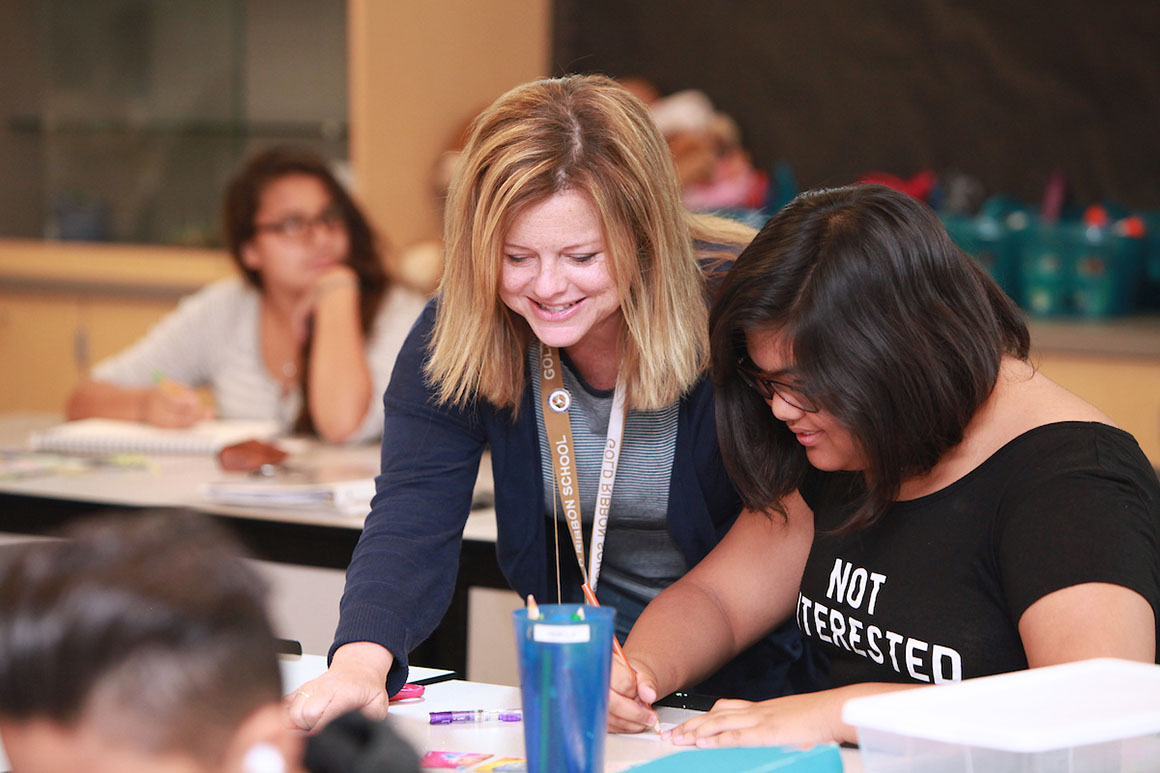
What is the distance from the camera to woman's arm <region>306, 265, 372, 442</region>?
276cm

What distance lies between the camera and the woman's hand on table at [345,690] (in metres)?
1.16

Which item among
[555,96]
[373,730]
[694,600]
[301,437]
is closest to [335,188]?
[301,437]

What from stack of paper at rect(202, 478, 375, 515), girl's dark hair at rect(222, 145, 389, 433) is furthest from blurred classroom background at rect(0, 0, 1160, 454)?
stack of paper at rect(202, 478, 375, 515)

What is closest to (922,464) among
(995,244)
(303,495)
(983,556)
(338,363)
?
(983,556)

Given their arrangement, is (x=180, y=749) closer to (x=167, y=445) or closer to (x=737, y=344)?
(x=737, y=344)

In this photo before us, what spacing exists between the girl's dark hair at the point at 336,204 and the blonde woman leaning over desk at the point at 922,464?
1721mm

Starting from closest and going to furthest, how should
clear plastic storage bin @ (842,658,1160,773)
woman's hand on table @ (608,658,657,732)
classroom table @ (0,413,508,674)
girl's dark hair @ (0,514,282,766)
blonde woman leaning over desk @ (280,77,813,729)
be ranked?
girl's dark hair @ (0,514,282,766) → clear plastic storage bin @ (842,658,1160,773) → woman's hand on table @ (608,658,657,732) → blonde woman leaning over desk @ (280,77,813,729) → classroom table @ (0,413,508,674)

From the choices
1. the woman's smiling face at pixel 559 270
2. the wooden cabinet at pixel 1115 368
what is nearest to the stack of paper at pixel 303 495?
the woman's smiling face at pixel 559 270

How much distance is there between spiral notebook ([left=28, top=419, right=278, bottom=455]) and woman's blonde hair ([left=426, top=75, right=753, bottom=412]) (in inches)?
→ 48.9

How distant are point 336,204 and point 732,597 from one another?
1.77 meters

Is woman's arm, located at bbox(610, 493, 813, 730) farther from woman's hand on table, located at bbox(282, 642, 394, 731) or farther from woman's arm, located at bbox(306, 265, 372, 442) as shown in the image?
woman's arm, located at bbox(306, 265, 372, 442)

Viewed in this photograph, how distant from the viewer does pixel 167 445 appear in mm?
2633

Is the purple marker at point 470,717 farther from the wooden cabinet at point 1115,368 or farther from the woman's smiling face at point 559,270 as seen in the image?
the wooden cabinet at point 1115,368

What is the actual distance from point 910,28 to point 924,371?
2.73 m
